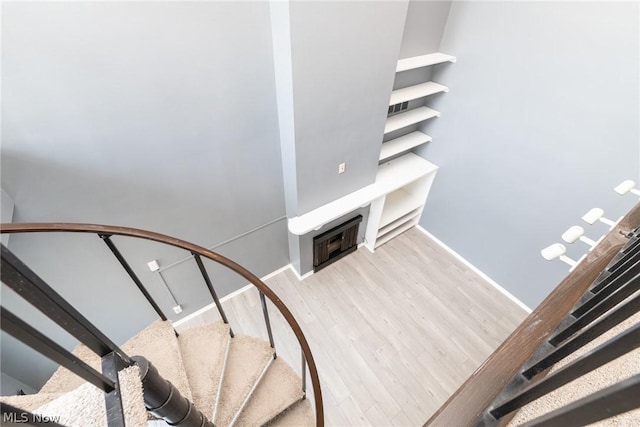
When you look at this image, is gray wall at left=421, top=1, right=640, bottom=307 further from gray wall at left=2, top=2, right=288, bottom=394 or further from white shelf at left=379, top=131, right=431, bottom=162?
gray wall at left=2, top=2, right=288, bottom=394

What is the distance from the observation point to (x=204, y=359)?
1658 mm

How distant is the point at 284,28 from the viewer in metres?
1.52

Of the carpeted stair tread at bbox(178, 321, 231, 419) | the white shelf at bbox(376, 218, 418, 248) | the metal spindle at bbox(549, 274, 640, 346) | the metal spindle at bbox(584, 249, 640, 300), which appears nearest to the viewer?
the metal spindle at bbox(549, 274, 640, 346)

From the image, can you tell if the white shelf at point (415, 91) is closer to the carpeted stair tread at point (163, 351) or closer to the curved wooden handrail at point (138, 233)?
the curved wooden handrail at point (138, 233)

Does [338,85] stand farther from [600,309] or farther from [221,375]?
[221,375]

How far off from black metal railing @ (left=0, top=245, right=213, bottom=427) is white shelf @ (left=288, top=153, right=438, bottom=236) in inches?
63.3

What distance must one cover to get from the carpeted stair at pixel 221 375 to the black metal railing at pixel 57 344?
1.95ft

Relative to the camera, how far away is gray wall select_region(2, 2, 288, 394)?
4.04ft

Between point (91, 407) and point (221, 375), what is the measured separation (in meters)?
0.94

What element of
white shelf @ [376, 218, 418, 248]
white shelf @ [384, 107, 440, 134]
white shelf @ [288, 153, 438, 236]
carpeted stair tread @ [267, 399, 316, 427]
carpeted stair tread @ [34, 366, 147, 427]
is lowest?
white shelf @ [376, 218, 418, 248]

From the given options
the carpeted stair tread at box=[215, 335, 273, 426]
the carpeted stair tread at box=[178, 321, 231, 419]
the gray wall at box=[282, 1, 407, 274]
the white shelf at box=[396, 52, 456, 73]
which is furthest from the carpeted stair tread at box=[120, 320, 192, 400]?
the white shelf at box=[396, 52, 456, 73]

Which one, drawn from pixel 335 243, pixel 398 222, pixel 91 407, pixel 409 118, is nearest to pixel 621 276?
pixel 91 407

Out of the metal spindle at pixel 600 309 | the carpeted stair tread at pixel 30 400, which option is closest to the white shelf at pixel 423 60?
the metal spindle at pixel 600 309

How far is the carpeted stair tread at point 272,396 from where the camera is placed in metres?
1.56
